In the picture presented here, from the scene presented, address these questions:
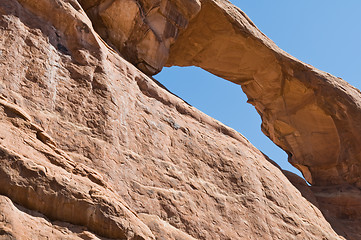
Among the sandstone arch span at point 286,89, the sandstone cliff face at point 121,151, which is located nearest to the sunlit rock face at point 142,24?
the sandstone cliff face at point 121,151

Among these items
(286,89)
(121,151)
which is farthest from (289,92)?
(121,151)

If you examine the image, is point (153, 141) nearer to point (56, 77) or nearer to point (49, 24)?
point (56, 77)

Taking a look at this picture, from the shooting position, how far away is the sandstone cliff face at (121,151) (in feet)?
21.7

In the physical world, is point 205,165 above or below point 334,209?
below

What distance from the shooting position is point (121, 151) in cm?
873

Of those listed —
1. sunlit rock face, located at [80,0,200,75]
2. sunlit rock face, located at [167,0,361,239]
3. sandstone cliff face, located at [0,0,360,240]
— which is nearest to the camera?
sandstone cliff face, located at [0,0,360,240]

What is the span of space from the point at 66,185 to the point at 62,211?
369 mm

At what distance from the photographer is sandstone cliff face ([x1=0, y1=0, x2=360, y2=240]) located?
6.61m

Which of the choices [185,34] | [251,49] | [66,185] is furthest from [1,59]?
[251,49]

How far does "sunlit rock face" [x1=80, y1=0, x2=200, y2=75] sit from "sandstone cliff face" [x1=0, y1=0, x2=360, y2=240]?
0.03 m

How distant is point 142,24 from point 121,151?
530 cm

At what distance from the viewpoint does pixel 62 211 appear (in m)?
6.49

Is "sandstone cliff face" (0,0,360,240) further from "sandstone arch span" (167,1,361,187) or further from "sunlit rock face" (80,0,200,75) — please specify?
"sandstone arch span" (167,1,361,187)

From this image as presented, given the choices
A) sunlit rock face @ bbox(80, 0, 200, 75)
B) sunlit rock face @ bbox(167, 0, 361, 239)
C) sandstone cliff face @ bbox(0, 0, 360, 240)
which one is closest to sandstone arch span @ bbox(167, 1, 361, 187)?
sunlit rock face @ bbox(167, 0, 361, 239)
